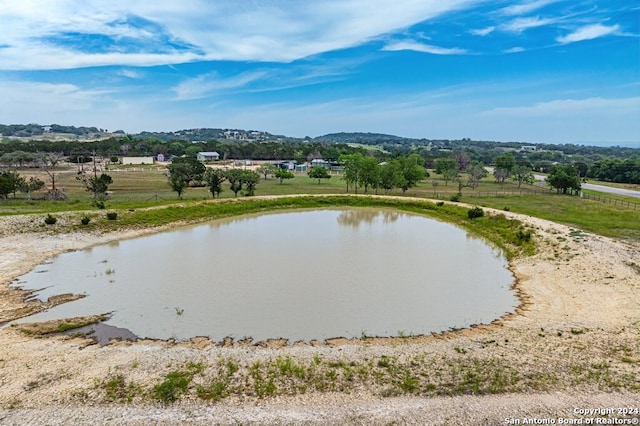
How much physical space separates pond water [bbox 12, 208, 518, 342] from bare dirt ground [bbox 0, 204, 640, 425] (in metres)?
1.20

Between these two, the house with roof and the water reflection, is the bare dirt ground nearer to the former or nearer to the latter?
the water reflection

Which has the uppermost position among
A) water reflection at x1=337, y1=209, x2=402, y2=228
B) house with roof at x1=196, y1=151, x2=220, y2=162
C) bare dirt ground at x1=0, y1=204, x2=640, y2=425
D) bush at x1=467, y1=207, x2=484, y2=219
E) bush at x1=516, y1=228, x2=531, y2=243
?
house with roof at x1=196, y1=151, x2=220, y2=162

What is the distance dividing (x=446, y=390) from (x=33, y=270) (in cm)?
1928

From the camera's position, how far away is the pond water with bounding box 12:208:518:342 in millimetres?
13852

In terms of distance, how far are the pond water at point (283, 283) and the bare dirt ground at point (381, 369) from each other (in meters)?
1.20

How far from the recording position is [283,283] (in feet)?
58.1

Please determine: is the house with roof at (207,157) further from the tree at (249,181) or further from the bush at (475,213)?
the bush at (475,213)

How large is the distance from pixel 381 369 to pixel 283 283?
26.3 feet

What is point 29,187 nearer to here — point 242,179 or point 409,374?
point 242,179

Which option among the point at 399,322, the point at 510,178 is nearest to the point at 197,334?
the point at 399,322

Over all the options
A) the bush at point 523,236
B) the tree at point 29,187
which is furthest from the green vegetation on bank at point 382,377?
the tree at point 29,187

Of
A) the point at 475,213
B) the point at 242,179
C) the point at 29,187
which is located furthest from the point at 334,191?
the point at 29,187

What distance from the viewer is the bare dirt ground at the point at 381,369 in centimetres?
854

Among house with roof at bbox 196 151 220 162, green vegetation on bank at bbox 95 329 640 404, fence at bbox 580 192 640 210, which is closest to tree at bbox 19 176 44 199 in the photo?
green vegetation on bank at bbox 95 329 640 404
